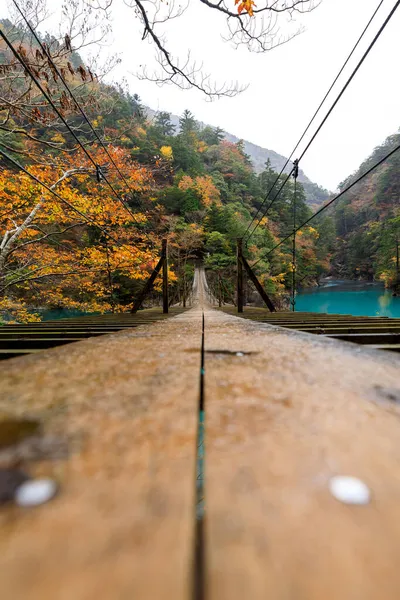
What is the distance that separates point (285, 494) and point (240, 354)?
0.56 meters

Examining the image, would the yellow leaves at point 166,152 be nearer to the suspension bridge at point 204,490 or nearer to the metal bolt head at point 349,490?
the suspension bridge at point 204,490

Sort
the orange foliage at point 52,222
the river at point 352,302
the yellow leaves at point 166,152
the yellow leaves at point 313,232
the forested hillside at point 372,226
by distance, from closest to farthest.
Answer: the orange foliage at point 52,222 → the river at point 352,302 → the yellow leaves at point 166,152 → the forested hillside at point 372,226 → the yellow leaves at point 313,232

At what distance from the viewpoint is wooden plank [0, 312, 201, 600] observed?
15cm

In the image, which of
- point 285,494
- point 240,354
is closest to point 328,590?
point 285,494

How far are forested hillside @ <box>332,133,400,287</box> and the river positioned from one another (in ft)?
8.15

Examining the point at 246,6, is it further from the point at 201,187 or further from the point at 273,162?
the point at 273,162

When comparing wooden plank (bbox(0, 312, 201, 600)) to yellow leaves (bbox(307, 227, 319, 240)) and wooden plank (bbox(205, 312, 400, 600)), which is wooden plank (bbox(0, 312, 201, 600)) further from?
yellow leaves (bbox(307, 227, 319, 240))

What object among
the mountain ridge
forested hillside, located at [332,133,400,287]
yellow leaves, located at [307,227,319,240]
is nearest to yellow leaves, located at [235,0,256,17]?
forested hillside, located at [332,133,400,287]

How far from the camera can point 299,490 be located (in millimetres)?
232

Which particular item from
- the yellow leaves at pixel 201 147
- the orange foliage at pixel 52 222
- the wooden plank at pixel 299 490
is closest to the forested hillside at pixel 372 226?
the yellow leaves at pixel 201 147

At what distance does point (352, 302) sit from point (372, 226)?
50.9 feet

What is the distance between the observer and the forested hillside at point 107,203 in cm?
422

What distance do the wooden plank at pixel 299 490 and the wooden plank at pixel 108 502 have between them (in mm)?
26

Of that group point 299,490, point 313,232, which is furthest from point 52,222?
point 313,232
